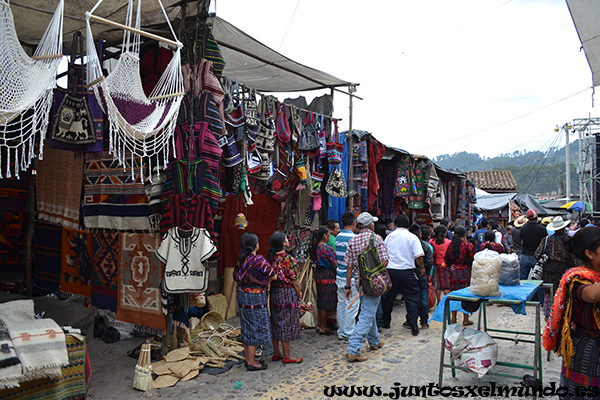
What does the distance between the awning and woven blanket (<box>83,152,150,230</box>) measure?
2244mm

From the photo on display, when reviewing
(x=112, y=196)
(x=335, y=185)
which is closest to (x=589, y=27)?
(x=335, y=185)

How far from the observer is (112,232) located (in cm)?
552

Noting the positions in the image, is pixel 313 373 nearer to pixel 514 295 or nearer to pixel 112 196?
pixel 514 295

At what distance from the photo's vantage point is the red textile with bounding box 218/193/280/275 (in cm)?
670

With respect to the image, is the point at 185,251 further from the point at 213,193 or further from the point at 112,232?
the point at 112,232

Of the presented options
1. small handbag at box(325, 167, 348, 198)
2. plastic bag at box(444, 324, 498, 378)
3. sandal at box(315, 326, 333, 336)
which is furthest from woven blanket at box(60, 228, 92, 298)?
plastic bag at box(444, 324, 498, 378)

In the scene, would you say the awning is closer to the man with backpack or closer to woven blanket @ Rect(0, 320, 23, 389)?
the man with backpack

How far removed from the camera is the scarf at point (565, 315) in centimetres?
291

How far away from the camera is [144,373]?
4.37 m

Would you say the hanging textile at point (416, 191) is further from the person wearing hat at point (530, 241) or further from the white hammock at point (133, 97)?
the white hammock at point (133, 97)

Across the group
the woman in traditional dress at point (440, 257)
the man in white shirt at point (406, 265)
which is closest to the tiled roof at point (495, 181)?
the woman in traditional dress at point (440, 257)

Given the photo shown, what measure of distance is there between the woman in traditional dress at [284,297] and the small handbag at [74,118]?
235 cm

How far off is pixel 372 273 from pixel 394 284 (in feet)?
4.71

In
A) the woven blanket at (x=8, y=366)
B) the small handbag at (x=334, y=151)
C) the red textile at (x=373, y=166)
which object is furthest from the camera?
the red textile at (x=373, y=166)
